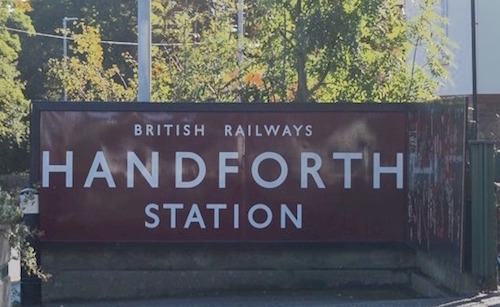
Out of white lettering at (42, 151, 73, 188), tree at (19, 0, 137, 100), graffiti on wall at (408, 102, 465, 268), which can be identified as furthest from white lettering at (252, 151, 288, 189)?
tree at (19, 0, 137, 100)

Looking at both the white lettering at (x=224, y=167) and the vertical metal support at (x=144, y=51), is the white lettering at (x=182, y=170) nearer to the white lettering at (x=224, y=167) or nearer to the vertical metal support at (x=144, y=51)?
the white lettering at (x=224, y=167)

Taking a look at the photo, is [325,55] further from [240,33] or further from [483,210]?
→ [483,210]

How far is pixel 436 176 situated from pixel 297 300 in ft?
7.01

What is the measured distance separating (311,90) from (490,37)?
12.9 metres

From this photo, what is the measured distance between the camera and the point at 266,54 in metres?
14.9

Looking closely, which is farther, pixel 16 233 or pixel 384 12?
pixel 384 12

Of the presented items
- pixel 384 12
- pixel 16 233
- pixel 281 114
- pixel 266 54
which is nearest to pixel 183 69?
pixel 266 54

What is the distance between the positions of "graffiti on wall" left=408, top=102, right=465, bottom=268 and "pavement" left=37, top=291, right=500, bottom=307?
24.5 inches

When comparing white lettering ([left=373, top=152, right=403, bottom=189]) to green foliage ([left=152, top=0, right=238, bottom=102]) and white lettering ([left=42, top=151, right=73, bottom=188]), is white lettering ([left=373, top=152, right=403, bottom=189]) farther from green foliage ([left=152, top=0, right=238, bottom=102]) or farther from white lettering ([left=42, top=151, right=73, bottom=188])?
green foliage ([left=152, top=0, right=238, bottom=102])

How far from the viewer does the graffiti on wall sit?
10438mm

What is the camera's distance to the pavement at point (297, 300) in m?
10.6

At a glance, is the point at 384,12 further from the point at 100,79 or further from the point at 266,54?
the point at 100,79

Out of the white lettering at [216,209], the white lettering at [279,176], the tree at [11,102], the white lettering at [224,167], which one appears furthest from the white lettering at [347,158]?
the tree at [11,102]

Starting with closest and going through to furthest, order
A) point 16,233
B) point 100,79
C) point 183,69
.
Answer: point 16,233 → point 183,69 → point 100,79
